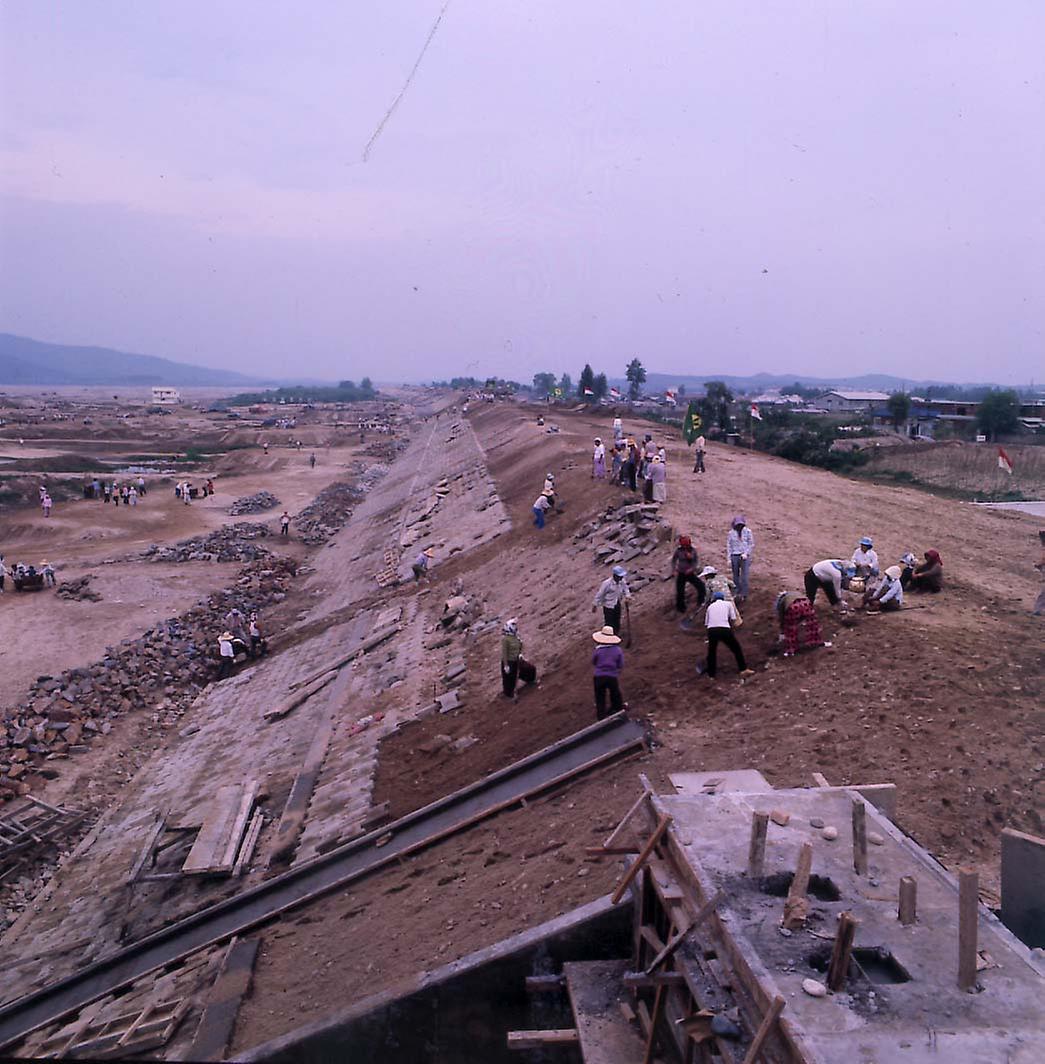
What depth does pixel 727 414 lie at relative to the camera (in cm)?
5409

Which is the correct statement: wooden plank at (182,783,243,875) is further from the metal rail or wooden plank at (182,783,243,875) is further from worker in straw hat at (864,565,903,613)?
worker in straw hat at (864,565,903,613)

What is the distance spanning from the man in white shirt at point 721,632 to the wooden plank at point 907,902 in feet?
19.0

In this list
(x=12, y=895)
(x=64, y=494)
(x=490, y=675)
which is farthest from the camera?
(x=64, y=494)

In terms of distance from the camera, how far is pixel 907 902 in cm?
525

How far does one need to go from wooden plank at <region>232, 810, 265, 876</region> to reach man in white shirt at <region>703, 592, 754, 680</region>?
6827 millimetres

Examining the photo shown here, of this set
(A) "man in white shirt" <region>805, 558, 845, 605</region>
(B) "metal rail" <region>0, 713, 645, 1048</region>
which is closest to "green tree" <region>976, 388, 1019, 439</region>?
(A) "man in white shirt" <region>805, 558, 845, 605</region>

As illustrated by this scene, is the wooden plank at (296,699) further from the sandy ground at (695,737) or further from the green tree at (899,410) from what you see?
the green tree at (899,410)

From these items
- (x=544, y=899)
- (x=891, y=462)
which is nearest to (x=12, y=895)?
(x=544, y=899)

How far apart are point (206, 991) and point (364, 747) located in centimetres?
546

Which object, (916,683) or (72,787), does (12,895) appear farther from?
(916,683)

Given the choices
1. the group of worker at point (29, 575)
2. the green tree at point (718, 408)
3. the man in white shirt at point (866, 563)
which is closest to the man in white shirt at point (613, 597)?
the man in white shirt at point (866, 563)

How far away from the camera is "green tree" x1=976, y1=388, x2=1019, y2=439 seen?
50219 mm

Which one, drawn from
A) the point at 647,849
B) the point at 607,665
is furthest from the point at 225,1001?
the point at 607,665

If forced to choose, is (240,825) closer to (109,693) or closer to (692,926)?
(109,693)
